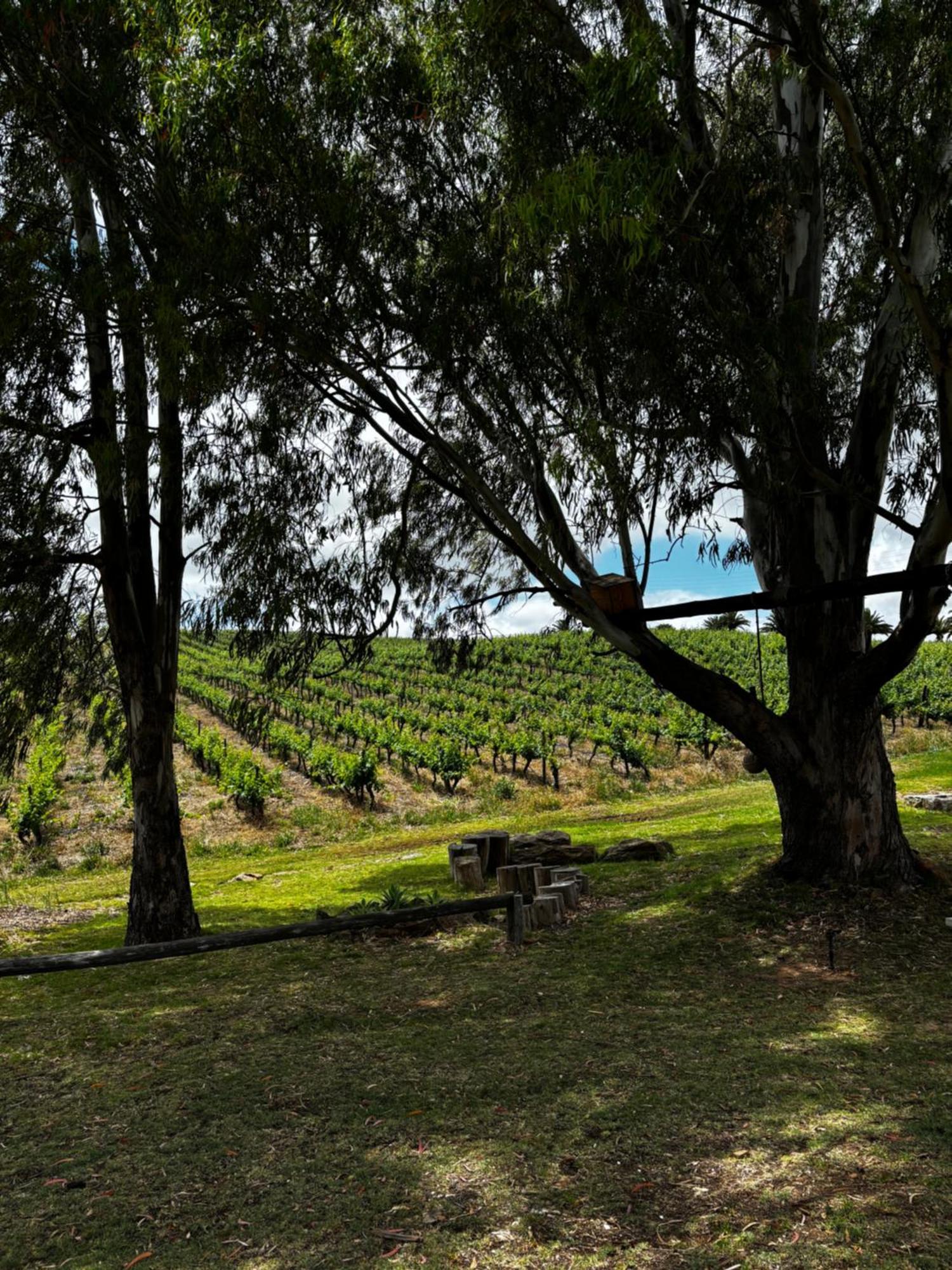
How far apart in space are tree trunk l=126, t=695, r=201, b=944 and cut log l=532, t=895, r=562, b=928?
338cm

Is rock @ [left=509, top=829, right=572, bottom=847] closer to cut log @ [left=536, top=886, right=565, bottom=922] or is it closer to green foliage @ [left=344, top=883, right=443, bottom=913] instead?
green foliage @ [left=344, top=883, right=443, bottom=913]

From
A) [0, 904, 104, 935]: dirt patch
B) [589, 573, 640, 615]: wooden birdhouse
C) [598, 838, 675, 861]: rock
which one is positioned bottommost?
[0, 904, 104, 935]: dirt patch

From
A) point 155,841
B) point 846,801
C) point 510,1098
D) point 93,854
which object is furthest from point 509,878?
point 93,854

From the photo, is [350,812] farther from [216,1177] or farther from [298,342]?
[216,1177]

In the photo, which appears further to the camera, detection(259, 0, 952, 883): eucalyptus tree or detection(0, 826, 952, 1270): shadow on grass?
detection(259, 0, 952, 883): eucalyptus tree

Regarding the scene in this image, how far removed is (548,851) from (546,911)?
10.7 ft

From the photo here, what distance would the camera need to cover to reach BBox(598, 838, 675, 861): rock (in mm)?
11422

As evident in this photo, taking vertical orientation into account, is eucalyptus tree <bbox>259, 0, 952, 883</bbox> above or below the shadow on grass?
above

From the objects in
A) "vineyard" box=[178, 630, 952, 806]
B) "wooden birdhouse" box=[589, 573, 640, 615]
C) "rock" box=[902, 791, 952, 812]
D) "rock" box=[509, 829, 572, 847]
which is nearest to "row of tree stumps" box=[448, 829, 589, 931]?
"rock" box=[509, 829, 572, 847]

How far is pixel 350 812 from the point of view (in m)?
20.7

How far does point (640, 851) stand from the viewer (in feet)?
37.6

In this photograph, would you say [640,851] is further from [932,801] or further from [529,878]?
[932,801]

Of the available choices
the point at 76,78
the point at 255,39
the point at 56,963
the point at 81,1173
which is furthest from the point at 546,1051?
the point at 76,78

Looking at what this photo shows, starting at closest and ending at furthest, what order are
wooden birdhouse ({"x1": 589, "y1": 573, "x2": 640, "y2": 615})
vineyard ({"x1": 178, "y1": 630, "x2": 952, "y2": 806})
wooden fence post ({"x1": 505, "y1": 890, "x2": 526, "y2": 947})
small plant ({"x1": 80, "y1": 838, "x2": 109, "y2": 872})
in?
wooden fence post ({"x1": 505, "y1": 890, "x2": 526, "y2": 947})
wooden birdhouse ({"x1": 589, "y1": 573, "x2": 640, "y2": 615})
small plant ({"x1": 80, "y1": 838, "x2": 109, "y2": 872})
vineyard ({"x1": 178, "y1": 630, "x2": 952, "y2": 806})
